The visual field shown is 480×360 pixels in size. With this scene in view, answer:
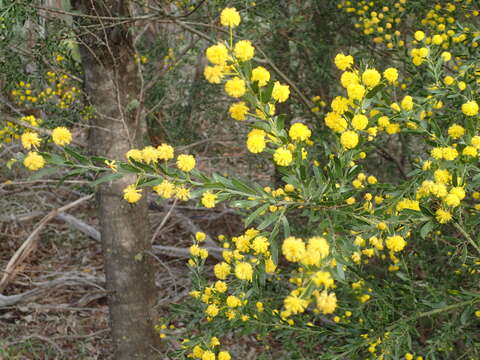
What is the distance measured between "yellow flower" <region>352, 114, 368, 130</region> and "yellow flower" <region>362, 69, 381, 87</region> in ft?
0.34

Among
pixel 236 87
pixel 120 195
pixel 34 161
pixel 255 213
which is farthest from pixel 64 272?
pixel 236 87

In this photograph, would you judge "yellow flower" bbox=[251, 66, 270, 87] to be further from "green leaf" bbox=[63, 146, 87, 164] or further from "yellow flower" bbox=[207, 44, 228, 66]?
"green leaf" bbox=[63, 146, 87, 164]

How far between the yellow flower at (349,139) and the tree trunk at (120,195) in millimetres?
1710

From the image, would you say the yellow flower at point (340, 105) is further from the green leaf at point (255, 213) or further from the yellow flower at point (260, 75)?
the green leaf at point (255, 213)

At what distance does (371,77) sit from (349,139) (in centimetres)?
21

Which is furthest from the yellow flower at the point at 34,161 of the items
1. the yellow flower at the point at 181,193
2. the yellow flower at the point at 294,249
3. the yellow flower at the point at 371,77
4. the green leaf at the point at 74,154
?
the yellow flower at the point at 371,77

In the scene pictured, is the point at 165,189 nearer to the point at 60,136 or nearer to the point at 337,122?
the point at 60,136

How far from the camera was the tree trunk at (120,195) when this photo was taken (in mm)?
2812

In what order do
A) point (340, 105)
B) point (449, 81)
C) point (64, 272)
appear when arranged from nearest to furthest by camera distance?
point (340, 105)
point (449, 81)
point (64, 272)

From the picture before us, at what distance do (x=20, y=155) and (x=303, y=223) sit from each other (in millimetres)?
3031

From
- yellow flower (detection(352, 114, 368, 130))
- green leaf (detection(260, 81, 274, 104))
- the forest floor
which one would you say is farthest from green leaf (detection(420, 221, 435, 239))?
the forest floor

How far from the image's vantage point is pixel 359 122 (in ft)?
4.54

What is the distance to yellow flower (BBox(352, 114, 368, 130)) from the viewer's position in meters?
1.38

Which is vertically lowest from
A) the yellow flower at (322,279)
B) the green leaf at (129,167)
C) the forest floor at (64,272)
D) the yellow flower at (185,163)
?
the forest floor at (64,272)
